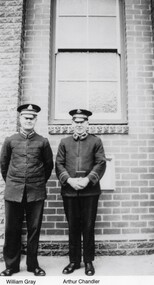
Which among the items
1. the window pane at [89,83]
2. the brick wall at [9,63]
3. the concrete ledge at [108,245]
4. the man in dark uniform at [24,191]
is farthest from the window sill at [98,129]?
the concrete ledge at [108,245]

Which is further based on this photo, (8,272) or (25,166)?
(25,166)

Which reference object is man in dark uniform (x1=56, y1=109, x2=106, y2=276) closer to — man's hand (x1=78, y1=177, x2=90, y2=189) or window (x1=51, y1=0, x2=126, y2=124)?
man's hand (x1=78, y1=177, x2=90, y2=189)

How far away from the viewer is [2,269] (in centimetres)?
367

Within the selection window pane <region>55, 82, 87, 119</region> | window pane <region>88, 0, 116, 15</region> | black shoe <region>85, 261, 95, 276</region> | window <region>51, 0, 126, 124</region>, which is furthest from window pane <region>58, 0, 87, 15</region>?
black shoe <region>85, 261, 95, 276</region>

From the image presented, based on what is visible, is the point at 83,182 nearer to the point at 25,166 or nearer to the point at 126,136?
the point at 25,166

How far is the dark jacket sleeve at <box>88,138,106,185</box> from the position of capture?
3498mm

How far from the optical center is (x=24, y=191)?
346cm

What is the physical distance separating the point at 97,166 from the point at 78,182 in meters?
0.32

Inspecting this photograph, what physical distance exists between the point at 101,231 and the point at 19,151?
174cm

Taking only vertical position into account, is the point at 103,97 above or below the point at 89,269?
above

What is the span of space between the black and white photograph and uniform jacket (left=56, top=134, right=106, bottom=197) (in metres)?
0.01

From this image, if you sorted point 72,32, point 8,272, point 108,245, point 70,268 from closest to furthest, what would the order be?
point 8,272, point 70,268, point 108,245, point 72,32

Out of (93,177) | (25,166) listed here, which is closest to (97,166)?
(93,177)

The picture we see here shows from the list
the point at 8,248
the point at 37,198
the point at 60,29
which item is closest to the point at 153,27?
the point at 60,29
